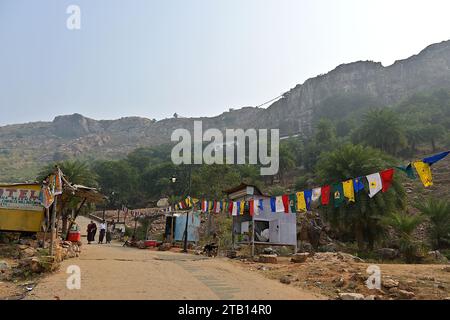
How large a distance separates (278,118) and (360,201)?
128286 millimetres

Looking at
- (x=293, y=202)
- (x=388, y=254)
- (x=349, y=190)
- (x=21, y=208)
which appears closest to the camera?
(x=349, y=190)

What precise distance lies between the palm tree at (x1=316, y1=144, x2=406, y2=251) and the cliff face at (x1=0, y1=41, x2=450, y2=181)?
316ft

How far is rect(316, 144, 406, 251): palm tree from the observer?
21.7 metres

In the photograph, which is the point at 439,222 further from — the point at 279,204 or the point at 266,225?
the point at 279,204

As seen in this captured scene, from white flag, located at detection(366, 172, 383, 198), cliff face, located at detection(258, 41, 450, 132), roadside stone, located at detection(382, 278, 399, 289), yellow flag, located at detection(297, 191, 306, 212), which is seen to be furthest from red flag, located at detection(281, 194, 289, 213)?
cliff face, located at detection(258, 41, 450, 132)

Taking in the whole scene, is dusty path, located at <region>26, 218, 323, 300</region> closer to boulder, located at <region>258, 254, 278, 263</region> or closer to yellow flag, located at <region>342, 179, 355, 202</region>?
boulder, located at <region>258, 254, 278, 263</region>

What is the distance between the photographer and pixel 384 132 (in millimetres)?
51375

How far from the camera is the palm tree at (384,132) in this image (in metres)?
50.8

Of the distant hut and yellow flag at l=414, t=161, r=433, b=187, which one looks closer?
yellow flag at l=414, t=161, r=433, b=187

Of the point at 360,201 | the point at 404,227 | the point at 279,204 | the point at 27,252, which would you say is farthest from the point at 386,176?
the point at 27,252

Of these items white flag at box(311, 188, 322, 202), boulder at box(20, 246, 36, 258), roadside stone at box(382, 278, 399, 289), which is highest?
white flag at box(311, 188, 322, 202)

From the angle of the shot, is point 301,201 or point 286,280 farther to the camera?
point 301,201

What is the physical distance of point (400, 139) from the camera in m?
50.6
